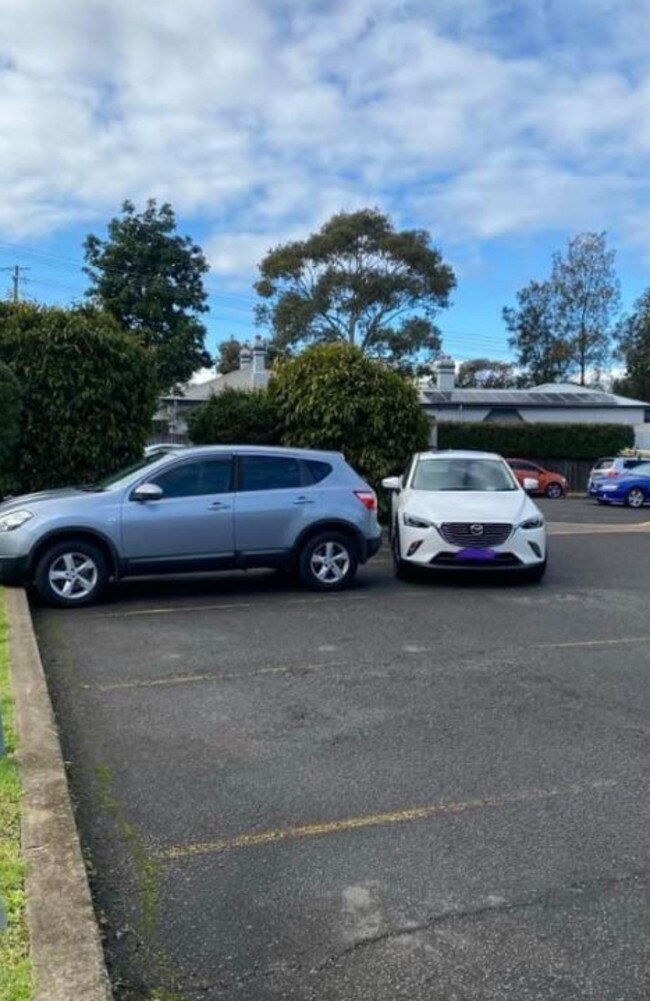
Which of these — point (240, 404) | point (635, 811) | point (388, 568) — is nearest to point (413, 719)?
point (635, 811)

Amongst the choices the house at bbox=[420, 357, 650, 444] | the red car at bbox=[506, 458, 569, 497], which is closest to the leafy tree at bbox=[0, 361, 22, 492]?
the red car at bbox=[506, 458, 569, 497]

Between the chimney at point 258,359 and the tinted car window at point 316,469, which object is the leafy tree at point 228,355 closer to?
the chimney at point 258,359

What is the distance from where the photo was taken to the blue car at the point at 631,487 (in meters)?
29.2

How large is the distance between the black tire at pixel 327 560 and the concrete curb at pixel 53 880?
15.7 ft

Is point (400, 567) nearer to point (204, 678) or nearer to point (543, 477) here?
point (204, 678)

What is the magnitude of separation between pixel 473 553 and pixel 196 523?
3.18 m

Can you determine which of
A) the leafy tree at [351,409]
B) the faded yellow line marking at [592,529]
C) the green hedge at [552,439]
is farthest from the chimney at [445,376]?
the leafy tree at [351,409]

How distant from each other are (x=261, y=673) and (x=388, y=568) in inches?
216

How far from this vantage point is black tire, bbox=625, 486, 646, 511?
1149 inches

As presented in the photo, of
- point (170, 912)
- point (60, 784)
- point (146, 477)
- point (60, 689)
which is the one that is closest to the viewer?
point (170, 912)

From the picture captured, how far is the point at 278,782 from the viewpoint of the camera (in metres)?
4.52

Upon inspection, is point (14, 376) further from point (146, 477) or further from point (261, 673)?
point (261, 673)

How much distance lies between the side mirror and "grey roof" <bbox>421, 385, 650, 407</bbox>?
32.4 m

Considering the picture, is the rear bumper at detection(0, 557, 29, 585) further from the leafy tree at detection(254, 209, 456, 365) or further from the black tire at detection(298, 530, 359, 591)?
the leafy tree at detection(254, 209, 456, 365)
